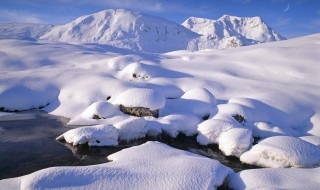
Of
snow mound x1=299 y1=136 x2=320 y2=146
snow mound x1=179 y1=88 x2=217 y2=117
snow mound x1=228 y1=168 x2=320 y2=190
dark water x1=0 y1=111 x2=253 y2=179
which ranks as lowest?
dark water x1=0 y1=111 x2=253 y2=179

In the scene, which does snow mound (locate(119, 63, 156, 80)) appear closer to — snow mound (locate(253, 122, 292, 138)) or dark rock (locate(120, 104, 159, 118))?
dark rock (locate(120, 104, 159, 118))

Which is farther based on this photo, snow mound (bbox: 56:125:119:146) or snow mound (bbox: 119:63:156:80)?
snow mound (bbox: 119:63:156:80)

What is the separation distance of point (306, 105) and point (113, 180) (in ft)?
50.0

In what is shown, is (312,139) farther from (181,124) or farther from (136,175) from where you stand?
(136,175)

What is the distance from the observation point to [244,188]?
8977mm

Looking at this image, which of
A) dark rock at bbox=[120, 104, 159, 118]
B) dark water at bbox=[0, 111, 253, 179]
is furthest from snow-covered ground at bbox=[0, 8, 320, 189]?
dark water at bbox=[0, 111, 253, 179]

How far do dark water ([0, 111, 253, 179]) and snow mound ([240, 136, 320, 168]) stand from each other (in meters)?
0.58

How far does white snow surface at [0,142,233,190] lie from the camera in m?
8.03

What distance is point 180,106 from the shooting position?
60.3ft

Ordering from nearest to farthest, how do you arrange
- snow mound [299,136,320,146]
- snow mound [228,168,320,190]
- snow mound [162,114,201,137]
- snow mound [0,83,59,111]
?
snow mound [228,168,320,190]
snow mound [299,136,320,146]
snow mound [162,114,201,137]
snow mound [0,83,59,111]

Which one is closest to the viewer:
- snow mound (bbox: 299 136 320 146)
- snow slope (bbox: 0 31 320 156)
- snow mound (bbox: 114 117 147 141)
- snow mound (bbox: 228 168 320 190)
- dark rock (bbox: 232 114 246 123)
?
snow mound (bbox: 228 168 320 190)

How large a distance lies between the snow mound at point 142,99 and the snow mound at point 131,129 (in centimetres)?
220

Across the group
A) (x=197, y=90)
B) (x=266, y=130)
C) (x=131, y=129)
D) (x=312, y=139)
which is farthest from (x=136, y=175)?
(x=197, y=90)

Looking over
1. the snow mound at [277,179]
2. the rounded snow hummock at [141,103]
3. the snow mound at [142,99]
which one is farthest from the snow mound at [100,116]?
the snow mound at [277,179]
